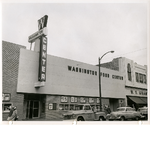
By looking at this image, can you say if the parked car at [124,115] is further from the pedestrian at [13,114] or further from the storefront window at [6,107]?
the storefront window at [6,107]

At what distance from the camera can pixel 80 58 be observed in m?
3.46

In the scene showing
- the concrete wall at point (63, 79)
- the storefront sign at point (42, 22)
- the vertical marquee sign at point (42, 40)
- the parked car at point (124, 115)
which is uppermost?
the storefront sign at point (42, 22)

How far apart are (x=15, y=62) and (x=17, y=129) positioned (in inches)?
50.8

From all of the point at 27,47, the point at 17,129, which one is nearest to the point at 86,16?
the point at 27,47

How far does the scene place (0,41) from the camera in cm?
323

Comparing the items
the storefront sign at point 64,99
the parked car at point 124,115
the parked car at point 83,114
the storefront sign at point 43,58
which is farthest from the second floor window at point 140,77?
the storefront sign at point 43,58

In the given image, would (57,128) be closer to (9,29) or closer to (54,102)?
(54,102)

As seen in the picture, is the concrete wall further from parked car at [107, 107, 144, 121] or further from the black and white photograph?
parked car at [107, 107, 144, 121]

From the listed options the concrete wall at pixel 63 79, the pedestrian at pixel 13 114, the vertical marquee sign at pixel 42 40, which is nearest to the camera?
the pedestrian at pixel 13 114

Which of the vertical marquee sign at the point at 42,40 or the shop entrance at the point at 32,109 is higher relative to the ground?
the vertical marquee sign at the point at 42,40

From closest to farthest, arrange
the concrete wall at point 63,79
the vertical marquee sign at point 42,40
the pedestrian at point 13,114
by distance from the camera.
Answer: the pedestrian at point 13,114 → the concrete wall at point 63,79 → the vertical marquee sign at point 42,40

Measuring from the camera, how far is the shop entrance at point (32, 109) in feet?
10.2

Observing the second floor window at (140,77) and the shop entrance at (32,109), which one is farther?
the second floor window at (140,77)

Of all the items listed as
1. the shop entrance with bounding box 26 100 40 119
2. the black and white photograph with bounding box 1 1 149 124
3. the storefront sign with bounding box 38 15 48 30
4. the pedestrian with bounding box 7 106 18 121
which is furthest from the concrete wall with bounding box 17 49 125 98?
the storefront sign with bounding box 38 15 48 30
